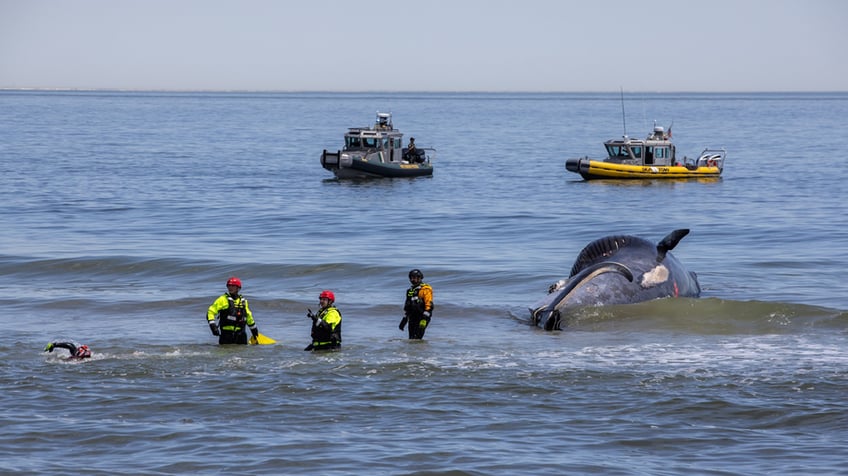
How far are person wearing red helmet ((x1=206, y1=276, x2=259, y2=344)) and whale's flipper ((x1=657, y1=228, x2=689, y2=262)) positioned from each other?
878cm

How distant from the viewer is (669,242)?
22.3 meters

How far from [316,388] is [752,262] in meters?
18.0

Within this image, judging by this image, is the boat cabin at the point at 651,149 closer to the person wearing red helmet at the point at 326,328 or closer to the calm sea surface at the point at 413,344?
the calm sea surface at the point at 413,344

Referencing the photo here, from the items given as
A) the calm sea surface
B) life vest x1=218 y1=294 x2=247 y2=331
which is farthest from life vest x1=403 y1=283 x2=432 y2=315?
life vest x1=218 y1=294 x2=247 y2=331

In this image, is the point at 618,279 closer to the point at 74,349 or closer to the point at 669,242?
the point at 669,242

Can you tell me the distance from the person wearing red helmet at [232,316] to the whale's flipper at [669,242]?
8.78 meters

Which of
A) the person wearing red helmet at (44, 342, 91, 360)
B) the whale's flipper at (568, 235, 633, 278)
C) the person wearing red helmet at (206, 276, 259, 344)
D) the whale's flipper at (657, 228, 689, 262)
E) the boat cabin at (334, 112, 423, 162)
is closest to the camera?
the person wearing red helmet at (44, 342, 91, 360)

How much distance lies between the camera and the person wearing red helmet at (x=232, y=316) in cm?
1728

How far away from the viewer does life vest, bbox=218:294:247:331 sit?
1752 centimetres

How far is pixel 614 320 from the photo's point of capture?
20.8 meters

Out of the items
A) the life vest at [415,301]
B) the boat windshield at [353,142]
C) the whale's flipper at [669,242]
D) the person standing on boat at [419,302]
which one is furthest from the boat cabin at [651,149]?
the life vest at [415,301]

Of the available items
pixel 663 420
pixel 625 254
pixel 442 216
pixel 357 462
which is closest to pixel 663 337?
pixel 625 254

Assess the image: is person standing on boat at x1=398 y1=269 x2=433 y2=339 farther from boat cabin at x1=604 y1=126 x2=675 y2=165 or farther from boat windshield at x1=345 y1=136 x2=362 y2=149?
boat windshield at x1=345 y1=136 x2=362 y2=149

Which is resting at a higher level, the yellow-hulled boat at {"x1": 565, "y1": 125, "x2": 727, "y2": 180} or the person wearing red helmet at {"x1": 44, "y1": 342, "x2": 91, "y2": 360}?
the yellow-hulled boat at {"x1": 565, "y1": 125, "x2": 727, "y2": 180}
